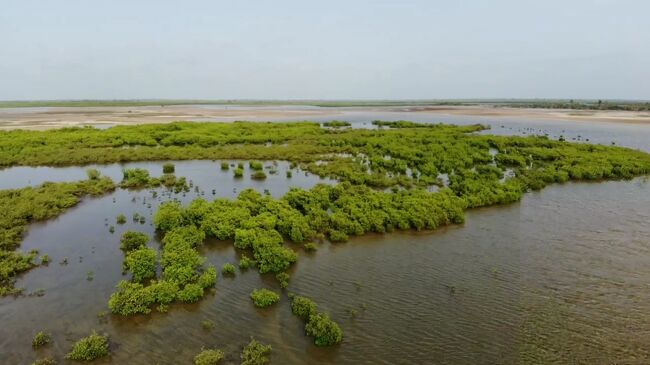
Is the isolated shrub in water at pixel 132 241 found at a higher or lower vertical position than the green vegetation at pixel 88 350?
higher

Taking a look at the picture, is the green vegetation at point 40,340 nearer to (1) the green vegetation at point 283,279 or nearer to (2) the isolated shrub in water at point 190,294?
A: (2) the isolated shrub in water at point 190,294

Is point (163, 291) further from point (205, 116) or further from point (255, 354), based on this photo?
point (205, 116)

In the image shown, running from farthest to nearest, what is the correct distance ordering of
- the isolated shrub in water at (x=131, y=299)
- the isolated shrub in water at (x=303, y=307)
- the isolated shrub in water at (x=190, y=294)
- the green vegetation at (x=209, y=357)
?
1. the isolated shrub in water at (x=190, y=294)
2. the isolated shrub in water at (x=131, y=299)
3. the isolated shrub in water at (x=303, y=307)
4. the green vegetation at (x=209, y=357)

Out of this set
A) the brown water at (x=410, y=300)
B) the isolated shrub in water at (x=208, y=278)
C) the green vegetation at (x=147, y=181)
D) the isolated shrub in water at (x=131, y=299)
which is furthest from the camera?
the green vegetation at (x=147, y=181)

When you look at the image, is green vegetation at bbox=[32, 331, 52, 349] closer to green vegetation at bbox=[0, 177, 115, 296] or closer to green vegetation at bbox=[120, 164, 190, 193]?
green vegetation at bbox=[0, 177, 115, 296]

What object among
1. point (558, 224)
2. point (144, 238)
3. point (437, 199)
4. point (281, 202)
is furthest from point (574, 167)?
point (144, 238)

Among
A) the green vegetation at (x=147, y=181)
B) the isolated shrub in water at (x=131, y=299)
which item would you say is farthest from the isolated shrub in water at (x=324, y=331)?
the green vegetation at (x=147, y=181)
